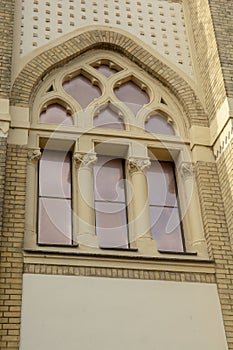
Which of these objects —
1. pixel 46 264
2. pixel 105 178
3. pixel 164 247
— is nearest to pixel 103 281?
pixel 46 264

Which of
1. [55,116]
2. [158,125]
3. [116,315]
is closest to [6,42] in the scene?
[55,116]

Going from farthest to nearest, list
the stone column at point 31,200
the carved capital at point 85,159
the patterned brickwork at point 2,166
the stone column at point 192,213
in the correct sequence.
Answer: the carved capital at point 85,159 → the stone column at point 192,213 → the stone column at point 31,200 → the patterned brickwork at point 2,166

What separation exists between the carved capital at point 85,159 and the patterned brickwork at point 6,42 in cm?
131

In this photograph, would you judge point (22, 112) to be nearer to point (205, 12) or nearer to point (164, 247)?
point (164, 247)

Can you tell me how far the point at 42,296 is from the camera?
7598 mm

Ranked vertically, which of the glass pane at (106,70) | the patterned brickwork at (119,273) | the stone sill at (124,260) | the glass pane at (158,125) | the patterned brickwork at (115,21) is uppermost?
the patterned brickwork at (115,21)

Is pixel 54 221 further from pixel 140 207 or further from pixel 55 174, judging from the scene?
pixel 140 207

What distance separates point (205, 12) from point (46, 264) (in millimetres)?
5144

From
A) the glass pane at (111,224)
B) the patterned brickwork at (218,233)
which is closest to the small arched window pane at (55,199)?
the glass pane at (111,224)

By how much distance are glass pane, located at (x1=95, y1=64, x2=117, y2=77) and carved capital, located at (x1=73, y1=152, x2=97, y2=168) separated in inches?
71.7

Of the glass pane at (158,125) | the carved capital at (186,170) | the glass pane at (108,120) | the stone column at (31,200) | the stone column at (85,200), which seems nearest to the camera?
the stone column at (31,200)

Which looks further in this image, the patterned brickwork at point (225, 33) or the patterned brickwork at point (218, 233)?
the patterned brickwork at point (225, 33)

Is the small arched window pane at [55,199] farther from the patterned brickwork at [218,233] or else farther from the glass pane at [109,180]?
A: the patterned brickwork at [218,233]

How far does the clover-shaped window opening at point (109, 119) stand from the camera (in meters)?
9.75
